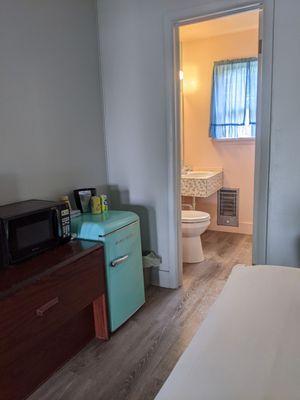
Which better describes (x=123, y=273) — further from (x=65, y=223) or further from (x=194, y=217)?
(x=194, y=217)

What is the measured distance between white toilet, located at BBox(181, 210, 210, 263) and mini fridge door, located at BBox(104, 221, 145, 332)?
928mm

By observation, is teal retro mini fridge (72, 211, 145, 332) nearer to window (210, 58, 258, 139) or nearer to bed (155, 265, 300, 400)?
bed (155, 265, 300, 400)

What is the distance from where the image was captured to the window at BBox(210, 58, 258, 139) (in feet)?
12.4

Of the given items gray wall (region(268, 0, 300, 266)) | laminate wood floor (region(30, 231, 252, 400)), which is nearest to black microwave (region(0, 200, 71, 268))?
laminate wood floor (region(30, 231, 252, 400))

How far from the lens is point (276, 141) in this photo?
222 cm

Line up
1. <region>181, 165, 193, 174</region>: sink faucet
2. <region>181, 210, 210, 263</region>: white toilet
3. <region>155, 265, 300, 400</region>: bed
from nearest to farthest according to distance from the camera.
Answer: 1. <region>155, 265, 300, 400</region>: bed
2. <region>181, 210, 210, 263</region>: white toilet
3. <region>181, 165, 193, 174</region>: sink faucet

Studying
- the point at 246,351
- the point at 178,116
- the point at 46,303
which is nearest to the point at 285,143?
the point at 178,116

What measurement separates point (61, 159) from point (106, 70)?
3.01 feet

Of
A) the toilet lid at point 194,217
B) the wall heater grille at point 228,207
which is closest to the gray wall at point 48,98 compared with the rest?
the toilet lid at point 194,217

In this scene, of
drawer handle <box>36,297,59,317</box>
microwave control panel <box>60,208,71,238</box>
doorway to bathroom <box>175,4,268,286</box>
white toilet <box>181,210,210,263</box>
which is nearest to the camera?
drawer handle <box>36,297,59,317</box>

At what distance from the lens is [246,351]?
1076 mm

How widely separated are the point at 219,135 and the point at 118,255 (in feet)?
8.18

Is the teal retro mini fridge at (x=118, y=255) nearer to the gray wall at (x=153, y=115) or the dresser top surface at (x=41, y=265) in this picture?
the dresser top surface at (x=41, y=265)

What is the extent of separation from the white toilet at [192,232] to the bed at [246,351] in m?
1.76
